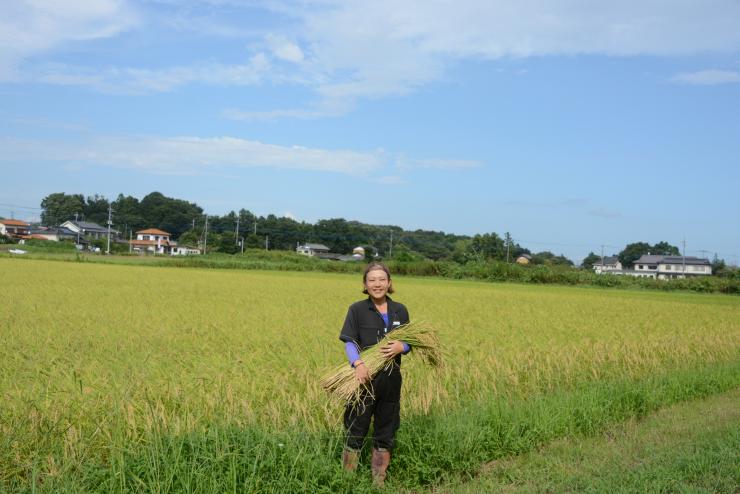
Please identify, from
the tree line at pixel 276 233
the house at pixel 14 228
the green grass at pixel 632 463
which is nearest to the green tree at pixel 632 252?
the tree line at pixel 276 233

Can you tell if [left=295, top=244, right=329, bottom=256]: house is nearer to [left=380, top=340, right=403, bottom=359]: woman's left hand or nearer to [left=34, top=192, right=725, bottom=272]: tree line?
Result: [left=34, top=192, right=725, bottom=272]: tree line

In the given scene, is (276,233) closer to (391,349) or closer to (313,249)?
(313,249)

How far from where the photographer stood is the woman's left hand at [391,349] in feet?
15.7

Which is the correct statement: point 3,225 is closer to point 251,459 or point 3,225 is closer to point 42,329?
point 42,329

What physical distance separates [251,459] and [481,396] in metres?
3.47

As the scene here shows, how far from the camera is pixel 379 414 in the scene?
4934 mm

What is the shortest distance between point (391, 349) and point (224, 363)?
150 inches

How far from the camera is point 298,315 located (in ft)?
50.8

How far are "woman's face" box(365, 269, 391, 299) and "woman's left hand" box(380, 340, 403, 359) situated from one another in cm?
36

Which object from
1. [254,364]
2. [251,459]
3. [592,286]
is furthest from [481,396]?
[592,286]

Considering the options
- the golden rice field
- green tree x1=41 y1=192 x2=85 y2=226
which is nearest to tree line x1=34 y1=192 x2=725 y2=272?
green tree x1=41 y1=192 x2=85 y2=226

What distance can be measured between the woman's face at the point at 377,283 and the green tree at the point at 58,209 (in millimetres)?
134210

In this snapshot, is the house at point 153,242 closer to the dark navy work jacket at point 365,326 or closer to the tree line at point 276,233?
the tree line at point 276,233

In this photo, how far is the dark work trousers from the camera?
4.86 metres
